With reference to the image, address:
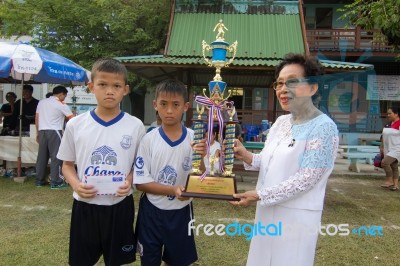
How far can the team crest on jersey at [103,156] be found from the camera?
204 cm

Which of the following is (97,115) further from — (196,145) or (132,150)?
(196,145)

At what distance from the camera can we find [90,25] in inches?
447

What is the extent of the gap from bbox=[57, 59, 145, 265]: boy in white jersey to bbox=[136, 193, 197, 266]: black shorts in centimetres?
13

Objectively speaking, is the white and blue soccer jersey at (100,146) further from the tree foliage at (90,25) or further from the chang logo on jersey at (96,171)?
the tree foliage at (90,25)

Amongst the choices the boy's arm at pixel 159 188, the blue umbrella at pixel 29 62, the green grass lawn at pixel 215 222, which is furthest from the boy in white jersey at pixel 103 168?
the blue umbrella at pixel 29 62

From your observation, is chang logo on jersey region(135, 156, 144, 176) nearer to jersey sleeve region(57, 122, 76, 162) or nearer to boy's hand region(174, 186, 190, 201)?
boy's hand region(174, 186, 190, 201)

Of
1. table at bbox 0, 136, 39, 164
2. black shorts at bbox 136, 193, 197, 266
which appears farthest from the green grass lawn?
black shorts at bbox 136, 193, 197, 266

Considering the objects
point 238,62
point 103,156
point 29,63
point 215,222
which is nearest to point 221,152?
point 103,156

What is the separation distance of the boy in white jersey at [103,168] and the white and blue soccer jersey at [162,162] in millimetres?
97

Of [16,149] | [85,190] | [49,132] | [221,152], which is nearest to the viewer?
[85,190]

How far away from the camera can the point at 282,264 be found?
5.96ft

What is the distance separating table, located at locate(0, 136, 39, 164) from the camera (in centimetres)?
661

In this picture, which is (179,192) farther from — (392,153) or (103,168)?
(392,153)

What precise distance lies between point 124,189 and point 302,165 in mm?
1013
